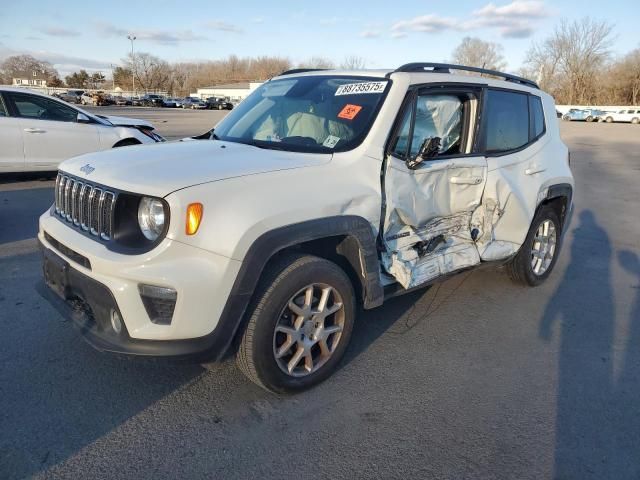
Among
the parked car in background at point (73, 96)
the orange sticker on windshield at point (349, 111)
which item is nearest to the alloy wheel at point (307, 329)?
the orange sticker on windshield at point (349, 111)

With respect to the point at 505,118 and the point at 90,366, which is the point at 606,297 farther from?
the point at 90,366

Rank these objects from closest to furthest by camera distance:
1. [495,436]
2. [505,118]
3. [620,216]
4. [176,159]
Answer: [495,436], [176,159], [505,118], [620,216]

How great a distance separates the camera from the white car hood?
2.54 m

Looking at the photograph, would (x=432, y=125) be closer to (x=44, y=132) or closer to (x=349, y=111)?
(x=349, y=111)

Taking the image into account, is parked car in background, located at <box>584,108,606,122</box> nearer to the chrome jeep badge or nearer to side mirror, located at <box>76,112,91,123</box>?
side mirror, located at <box>76,112,91,123</box>

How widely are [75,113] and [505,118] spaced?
7.71m

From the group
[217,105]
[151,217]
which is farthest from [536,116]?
[217,105]

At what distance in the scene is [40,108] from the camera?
8.66 metres

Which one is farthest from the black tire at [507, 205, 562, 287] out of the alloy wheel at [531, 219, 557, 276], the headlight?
the headlight

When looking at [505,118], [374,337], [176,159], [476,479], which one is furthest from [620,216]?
[176,159]

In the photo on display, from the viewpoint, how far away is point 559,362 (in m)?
3.52

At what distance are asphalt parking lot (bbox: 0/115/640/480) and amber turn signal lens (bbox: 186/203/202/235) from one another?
109cm

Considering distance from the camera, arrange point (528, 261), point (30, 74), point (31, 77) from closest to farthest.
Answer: point (528, 261) → point (31, 77) → point (30, 74)

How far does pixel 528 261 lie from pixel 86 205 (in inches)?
153
